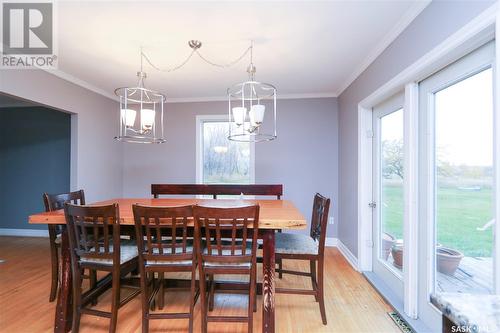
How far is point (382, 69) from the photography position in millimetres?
2338

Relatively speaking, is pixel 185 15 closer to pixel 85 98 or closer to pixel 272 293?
pixel 272 293

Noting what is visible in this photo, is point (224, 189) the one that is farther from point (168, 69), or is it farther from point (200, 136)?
point (168, 69)

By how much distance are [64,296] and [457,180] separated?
2861mm

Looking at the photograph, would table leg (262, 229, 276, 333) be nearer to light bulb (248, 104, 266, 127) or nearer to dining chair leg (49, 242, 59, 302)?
light bulb (248, 104, 266, 127)

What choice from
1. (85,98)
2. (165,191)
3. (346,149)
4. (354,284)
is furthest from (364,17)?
(85,98)

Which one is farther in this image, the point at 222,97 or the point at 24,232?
the point at 24,232

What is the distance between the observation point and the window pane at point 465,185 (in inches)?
54.8

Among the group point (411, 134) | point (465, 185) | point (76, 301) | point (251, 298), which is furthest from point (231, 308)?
point (411, 134)

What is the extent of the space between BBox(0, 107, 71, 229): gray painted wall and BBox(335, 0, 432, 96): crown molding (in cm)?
454

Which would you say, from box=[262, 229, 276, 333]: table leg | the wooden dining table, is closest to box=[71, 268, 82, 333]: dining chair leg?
the wooden dining table

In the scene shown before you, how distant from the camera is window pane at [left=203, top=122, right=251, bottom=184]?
13.4ft

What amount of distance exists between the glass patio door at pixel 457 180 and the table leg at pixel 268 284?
1.17 m

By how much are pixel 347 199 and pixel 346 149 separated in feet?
2.32

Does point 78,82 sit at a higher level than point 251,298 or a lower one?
higher
